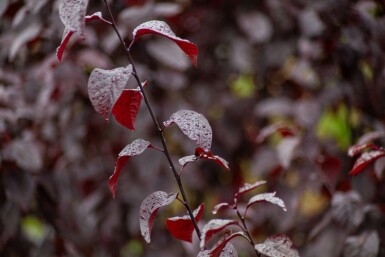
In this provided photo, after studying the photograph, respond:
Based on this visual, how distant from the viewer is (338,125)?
320 centimetres

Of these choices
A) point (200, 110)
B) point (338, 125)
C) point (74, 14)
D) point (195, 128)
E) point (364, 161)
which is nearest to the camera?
point (74, 14)

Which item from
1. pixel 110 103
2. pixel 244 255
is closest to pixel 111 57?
pixel 244 255

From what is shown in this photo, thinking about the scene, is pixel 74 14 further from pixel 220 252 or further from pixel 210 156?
pixel 220 252

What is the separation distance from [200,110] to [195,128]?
1.42 m

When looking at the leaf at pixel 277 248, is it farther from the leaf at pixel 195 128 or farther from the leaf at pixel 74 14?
the leaf at pixel 74 14

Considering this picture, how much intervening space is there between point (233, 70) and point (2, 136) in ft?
4.05

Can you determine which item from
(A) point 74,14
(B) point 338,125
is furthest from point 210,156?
(B) point 338,125

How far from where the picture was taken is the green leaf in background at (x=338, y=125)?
231 centimetres

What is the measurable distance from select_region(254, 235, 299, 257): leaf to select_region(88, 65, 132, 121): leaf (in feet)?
1.23

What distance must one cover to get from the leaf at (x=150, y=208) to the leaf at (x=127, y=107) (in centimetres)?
15

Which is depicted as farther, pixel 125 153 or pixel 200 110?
pixel 200 110

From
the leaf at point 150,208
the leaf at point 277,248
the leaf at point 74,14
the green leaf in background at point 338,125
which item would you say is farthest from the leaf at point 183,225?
the green leaf in background at point 338,125

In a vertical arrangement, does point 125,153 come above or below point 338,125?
above

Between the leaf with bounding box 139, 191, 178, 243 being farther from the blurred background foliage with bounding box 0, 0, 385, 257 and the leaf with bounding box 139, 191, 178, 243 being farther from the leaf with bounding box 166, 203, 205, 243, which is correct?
the blurred background foliage with bounding box 0, 0, 385, 257
